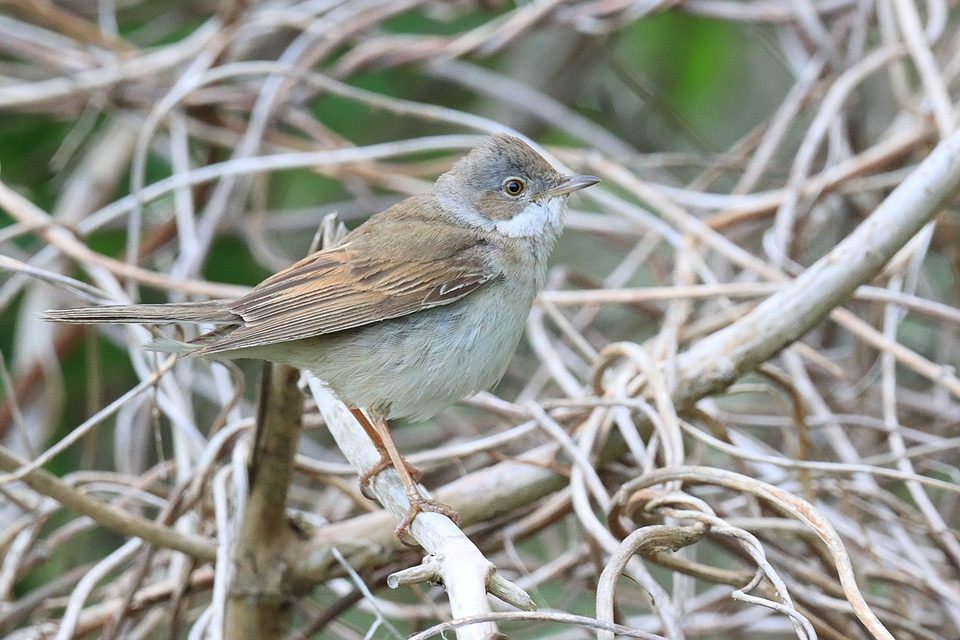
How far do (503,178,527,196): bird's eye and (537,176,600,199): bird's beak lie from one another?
0.24 ft

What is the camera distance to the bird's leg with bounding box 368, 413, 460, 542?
6.86 feet

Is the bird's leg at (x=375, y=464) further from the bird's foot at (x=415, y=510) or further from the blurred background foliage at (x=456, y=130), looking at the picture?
the blurred background foliage at (x=456, y=130)

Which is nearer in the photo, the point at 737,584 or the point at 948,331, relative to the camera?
the point at 737,584

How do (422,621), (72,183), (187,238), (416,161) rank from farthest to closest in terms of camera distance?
(416,161) → (72,183) → (187,238) → (422,621)

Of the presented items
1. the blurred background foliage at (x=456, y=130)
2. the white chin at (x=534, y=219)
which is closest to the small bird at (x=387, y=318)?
the white chin at (x=534, y=219)

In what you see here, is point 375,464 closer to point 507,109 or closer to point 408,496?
point 408,496

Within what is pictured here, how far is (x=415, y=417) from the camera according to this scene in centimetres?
277

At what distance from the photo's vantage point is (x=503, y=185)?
330cm

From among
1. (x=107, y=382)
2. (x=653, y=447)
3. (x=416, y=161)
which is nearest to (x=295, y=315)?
(x=653, y=447)

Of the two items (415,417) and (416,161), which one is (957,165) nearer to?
(415,417)

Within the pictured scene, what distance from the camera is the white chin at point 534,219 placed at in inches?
123

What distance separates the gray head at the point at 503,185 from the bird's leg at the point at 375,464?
2.48 ft

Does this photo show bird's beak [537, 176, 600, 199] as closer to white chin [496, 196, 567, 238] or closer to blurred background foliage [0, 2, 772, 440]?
white chin [496, 196, 567, 238]

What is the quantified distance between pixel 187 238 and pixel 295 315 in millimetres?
1227
